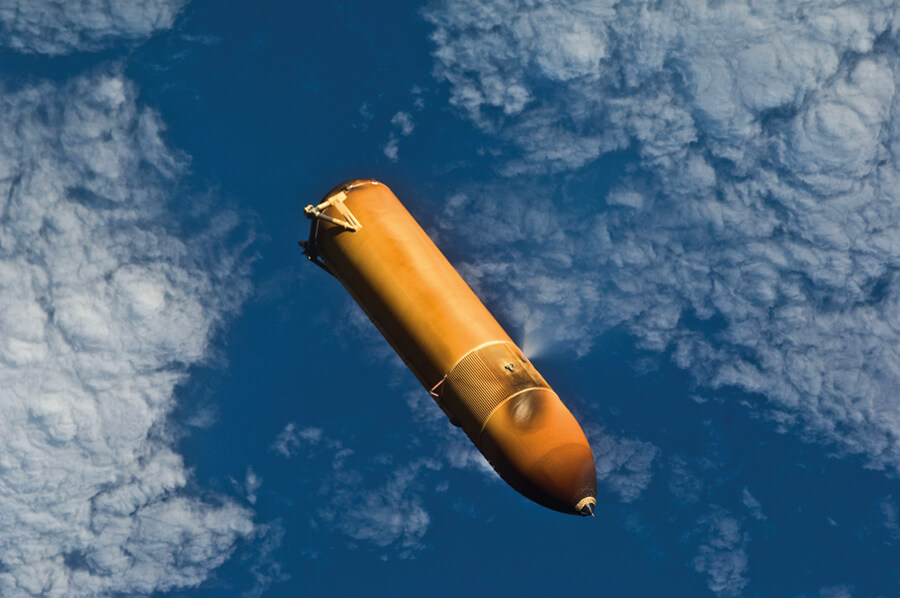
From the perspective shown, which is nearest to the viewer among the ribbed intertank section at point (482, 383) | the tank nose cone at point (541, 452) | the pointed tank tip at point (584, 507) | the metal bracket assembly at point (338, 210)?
the tank nose cone at point (541, 452)

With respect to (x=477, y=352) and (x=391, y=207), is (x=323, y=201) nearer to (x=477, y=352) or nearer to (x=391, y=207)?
(x=391, y=207)

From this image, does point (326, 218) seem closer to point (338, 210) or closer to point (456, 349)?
point (338, 210)

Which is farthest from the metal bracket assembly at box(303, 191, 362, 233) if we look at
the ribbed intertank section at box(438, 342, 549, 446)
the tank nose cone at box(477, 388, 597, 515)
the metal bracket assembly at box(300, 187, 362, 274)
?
the tank nose cone at box(477, 388, 597, 515)

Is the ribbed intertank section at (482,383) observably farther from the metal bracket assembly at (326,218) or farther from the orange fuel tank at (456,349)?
the metal bracket assembly at (326,218)

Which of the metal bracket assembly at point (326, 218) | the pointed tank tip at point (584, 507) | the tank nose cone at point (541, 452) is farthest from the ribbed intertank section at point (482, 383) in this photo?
the metal bracket assembly at point (326, 218)

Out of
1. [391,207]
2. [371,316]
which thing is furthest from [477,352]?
[391,207]

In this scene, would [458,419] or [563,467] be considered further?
[458,419]

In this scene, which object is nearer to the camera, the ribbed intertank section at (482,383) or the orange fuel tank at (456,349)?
the orange fuel tank at (456,349)
